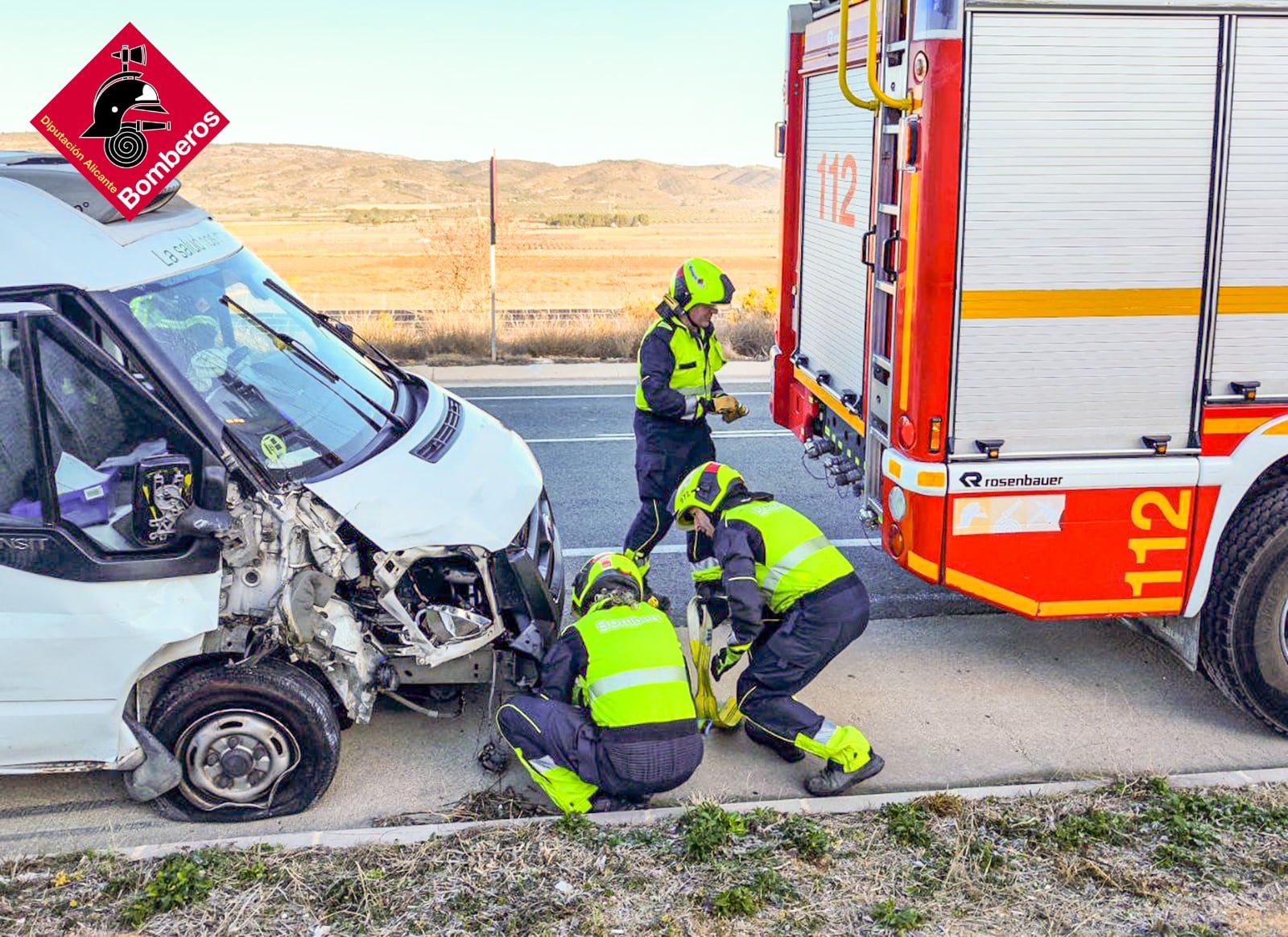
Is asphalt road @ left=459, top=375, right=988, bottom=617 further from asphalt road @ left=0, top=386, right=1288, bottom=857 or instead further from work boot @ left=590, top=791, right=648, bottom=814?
work boot @ left=590, top=791, right=648, bottom=814

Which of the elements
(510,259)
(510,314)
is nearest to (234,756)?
(510,314)

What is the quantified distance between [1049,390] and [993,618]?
2107 millimetres

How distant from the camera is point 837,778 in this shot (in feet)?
15.9

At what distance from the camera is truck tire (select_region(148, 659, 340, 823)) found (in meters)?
4.46

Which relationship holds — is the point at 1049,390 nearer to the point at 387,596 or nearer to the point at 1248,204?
the point at 1248,204

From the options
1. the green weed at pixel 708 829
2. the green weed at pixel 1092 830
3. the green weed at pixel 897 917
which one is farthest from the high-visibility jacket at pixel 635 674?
the green weed at pixel 1092 830

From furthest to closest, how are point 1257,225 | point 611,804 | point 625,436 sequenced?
point 625,436
point 1257,225
point 611,804

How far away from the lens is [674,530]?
8328 mm

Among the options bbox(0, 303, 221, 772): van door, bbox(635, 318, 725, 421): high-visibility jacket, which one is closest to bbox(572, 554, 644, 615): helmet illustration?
bbox(0, 303, 221, 772): van door

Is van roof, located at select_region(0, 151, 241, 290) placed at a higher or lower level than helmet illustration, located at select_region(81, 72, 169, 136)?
lower

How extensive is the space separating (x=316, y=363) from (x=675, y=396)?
2030mm

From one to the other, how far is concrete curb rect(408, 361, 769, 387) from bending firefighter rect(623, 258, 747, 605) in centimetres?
733

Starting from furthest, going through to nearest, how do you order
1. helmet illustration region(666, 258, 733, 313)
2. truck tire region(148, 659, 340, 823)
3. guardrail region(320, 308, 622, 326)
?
guardrail region(320, 308, 622, 326)
helmet illustration region(666, 258, 733, 313)
truck tire region(148, 659, 340, 823)

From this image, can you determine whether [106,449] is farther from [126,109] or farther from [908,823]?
[908,823]
